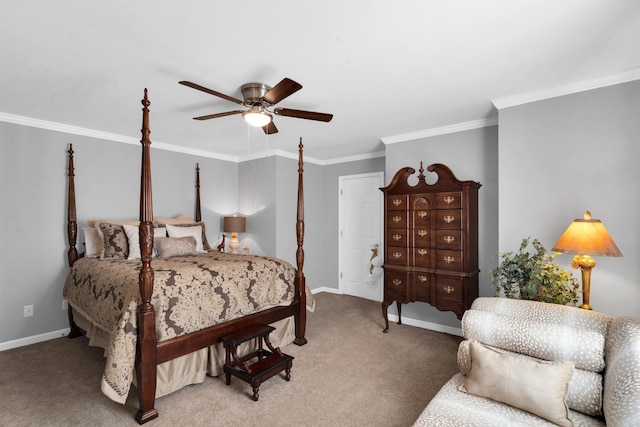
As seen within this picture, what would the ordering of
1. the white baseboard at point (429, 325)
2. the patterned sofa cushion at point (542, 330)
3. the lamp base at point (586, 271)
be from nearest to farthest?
the patterned sofa cushion at point (542, 330) < the lamp base at point (586, 271) < the white baseboard at point (429, 325)

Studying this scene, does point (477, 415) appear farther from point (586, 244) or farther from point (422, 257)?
point (422, 257)

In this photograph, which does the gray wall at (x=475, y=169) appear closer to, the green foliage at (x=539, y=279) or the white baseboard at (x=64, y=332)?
the white baseboard at (x=64, y=332)

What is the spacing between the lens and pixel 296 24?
186cm

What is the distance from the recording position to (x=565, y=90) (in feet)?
8.91

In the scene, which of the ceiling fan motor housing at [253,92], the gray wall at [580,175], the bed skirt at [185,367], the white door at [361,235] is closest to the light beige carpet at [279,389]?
the bed skirt at [185,367]

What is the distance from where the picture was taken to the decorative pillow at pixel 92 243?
365 cm

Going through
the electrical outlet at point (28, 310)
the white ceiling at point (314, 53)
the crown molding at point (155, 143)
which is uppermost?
the white ceiling at point (314, 53)

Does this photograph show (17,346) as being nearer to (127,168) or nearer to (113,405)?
(113,405)

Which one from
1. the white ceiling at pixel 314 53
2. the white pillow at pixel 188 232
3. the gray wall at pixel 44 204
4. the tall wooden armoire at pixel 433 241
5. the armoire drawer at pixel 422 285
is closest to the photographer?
the white ceiling at pixel 314 53

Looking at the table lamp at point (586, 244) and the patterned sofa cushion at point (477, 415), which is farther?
the table lamp at point (586, 244)

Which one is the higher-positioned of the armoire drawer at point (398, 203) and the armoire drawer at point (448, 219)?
the armoire drawer at point (398, 203)

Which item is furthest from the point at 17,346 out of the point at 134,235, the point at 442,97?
the point at 442,97

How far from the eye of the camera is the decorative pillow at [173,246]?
3.60m

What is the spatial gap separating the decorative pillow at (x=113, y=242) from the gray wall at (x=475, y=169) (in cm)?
344
